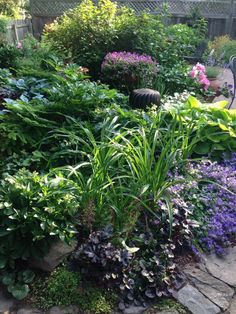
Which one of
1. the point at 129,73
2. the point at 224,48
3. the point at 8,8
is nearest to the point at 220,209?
the point at 129,73

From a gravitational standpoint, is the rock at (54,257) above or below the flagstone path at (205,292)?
above

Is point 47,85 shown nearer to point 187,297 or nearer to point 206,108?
point 206,108

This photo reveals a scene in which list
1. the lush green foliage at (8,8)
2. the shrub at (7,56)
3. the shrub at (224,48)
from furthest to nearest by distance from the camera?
the lush green foliage at (8,8) < the shrub at (224,48) < the shrub at (7,56)

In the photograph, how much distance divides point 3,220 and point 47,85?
2020mm

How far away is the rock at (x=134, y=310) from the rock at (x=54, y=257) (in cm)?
46

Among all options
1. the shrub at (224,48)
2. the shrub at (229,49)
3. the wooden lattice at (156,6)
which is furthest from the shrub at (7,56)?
the wooden lattice at (156,6)

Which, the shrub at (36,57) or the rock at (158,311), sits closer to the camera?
the rock at (158,311)

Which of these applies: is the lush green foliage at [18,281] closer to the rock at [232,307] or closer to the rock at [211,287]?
the rock at [211,287]

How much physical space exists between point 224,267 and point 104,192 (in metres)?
0.90

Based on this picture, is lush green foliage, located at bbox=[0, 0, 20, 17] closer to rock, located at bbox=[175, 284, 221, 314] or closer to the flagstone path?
the flagstone path

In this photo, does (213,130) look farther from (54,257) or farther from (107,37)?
(107,37)

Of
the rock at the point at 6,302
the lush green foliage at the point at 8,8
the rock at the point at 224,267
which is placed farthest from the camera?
the lush green foliage at the point at 8,8

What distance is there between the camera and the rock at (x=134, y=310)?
1955 mm

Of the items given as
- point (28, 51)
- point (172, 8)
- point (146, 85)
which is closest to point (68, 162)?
point (146, 85)
